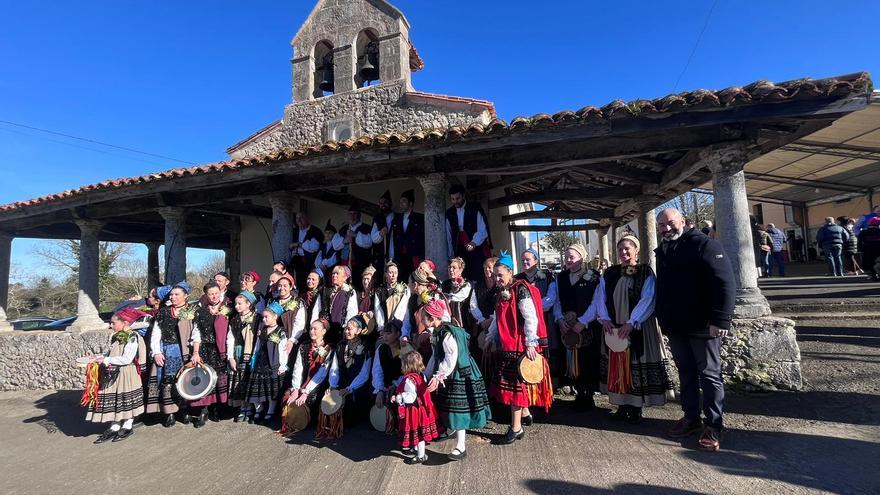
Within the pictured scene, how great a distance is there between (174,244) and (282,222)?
2150mm

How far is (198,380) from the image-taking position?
Answer: 448 cm

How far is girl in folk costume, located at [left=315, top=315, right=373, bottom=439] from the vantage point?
3889mm

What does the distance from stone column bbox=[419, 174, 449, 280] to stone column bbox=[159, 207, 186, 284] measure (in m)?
4.44

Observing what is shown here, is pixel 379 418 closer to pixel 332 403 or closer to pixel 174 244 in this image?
pixel 332 403

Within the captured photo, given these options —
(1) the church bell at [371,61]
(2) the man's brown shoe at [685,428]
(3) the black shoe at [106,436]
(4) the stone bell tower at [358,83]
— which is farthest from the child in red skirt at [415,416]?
(1) the church bell at [371,61]

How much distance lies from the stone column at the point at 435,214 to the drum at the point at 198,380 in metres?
2.80

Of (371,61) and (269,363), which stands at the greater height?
(371,61)

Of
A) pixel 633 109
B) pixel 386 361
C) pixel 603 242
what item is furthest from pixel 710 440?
pixel 603 242

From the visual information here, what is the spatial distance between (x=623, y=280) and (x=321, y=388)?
313 centimetres

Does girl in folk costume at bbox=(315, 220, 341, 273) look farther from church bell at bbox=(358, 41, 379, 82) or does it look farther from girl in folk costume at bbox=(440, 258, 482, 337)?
church bell at bbox=(358, 41, 379, 82)

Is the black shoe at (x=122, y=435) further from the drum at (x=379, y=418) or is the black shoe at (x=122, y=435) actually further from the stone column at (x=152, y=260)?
the stone column at (x=152, y=260)

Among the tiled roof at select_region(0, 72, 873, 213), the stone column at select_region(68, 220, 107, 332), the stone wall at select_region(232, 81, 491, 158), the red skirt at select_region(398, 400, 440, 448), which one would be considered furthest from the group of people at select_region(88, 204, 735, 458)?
the stone wall at select_region(232, 81, 491, 158)

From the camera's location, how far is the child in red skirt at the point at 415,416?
125 inches

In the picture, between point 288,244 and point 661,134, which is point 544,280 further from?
point 288,244
